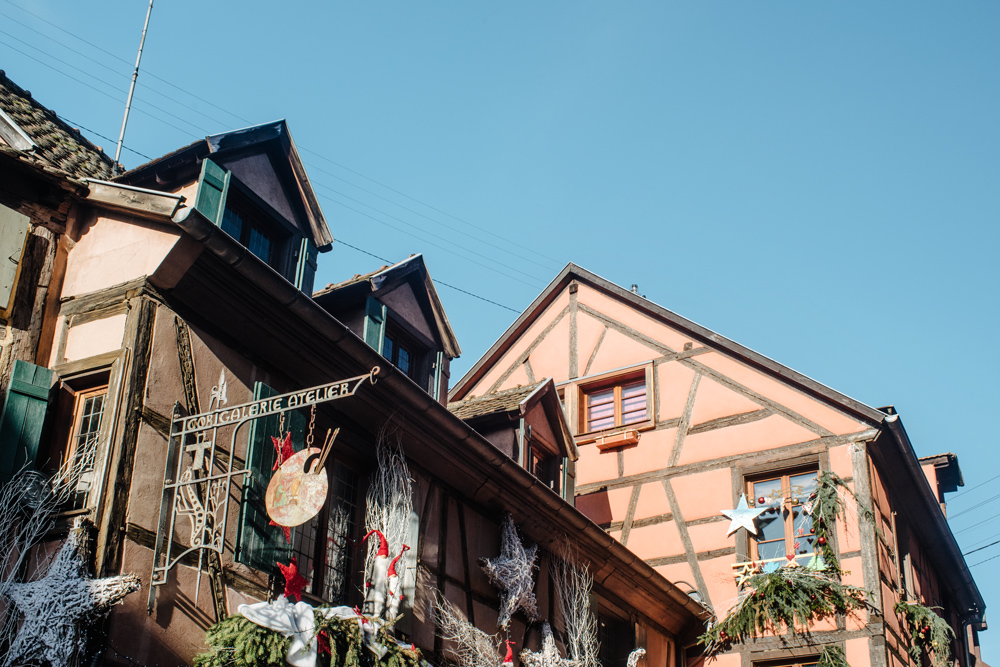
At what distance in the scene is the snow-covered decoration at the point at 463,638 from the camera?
35.0 ft

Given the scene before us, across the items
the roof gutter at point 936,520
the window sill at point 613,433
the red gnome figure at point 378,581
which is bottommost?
the red gnome figure at point 378,581

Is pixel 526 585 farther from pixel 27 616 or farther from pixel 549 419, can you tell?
pixel 27 616

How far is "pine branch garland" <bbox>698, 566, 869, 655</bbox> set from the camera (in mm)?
14109

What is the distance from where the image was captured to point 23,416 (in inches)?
308

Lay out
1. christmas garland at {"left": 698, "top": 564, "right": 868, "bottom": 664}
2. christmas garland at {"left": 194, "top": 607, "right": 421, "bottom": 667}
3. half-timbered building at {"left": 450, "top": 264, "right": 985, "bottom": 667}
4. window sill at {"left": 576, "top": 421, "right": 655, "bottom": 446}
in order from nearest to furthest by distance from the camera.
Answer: christmas garland at {"left": 194, "top": 607, "right": 421, "bottom": 667} → christmas garland at {"left": 698, "top": 564, "right": 868, "bottom": 664} → half-timbered building at {"left": 450, "top": 264, "right": 985, "bottom": 667} → window sill at {"left": 576, "top": 421, "right": 655, "bottom": 446}

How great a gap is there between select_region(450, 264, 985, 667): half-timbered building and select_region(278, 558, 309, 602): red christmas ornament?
544 cm

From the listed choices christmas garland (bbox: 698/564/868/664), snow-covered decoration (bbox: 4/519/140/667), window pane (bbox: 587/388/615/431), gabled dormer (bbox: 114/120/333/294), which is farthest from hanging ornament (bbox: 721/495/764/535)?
snow-covered decoration (bbox: 4/519/140/667)

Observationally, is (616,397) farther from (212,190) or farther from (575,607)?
(212,190)

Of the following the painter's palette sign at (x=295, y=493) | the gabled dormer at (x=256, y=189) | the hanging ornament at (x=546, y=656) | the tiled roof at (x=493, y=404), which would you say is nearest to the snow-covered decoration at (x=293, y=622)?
the painter's palette sign at (x=295, y=493)

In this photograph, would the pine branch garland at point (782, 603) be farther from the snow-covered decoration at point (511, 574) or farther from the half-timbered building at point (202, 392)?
the half-timbered building at point (202, 392)

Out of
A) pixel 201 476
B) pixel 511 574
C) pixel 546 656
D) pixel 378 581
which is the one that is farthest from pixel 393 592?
pixel 546 656

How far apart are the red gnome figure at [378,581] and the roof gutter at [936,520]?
317 inches

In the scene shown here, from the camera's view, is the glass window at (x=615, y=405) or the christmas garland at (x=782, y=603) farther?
the glass window at (x=615, y=405)

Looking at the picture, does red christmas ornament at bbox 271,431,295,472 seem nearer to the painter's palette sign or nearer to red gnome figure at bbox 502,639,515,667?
the painter's palette sign
